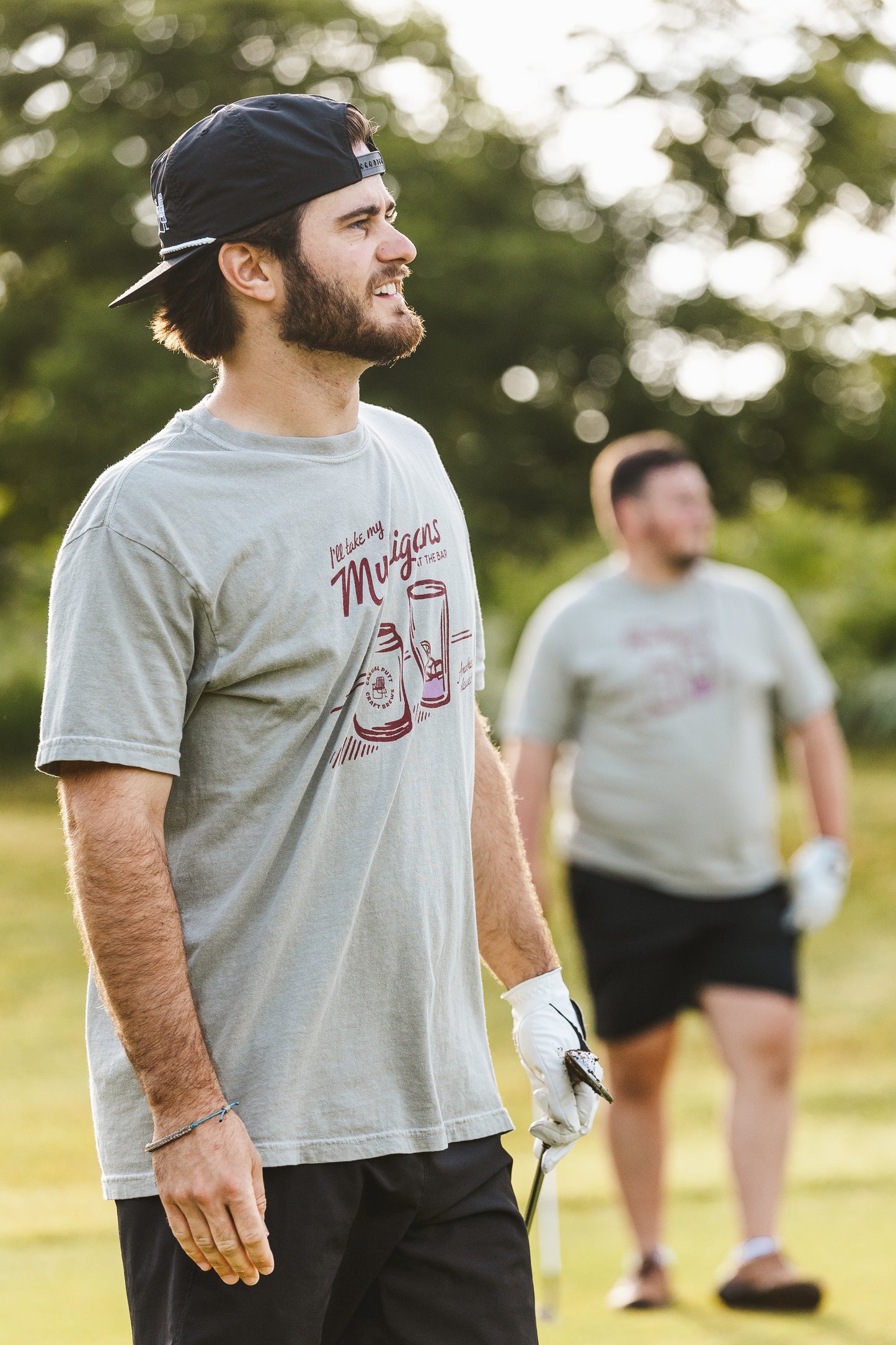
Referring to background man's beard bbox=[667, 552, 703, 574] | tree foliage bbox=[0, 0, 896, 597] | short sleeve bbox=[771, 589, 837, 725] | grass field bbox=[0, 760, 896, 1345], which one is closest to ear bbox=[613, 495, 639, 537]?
background man's beard bbox=[667, 552, 703, 574]

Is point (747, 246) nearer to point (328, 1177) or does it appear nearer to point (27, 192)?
point (27, 192)

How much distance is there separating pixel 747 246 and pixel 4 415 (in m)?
9.61

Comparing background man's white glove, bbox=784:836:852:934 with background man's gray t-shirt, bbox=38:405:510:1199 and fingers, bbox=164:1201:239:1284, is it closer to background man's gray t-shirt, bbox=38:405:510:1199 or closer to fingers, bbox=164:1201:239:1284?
background man's gray t-shirt, bbox=38:405:510:1199

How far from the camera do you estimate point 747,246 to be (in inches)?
856

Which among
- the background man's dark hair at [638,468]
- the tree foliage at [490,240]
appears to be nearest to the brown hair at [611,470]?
the background man's dark hair at [638,468]

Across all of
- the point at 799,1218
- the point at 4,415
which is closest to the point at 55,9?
the point at 4,415

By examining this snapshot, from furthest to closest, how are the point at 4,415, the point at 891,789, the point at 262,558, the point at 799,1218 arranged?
1. the point at 4,415
2. the point at 891,789
3. the point at 799,1218
4. the point at 262,558

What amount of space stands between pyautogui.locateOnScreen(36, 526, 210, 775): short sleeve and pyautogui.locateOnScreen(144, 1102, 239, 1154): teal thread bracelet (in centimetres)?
40

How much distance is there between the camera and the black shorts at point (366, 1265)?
207cm

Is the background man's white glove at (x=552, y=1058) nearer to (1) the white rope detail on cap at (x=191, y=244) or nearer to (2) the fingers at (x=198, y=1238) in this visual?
(2) the fingers at (x=198, y=1238)

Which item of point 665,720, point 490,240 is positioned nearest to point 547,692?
point 665,720

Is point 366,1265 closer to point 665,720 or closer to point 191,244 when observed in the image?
point 191,244

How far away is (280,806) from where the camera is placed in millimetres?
2111

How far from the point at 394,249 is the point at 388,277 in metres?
0.04
